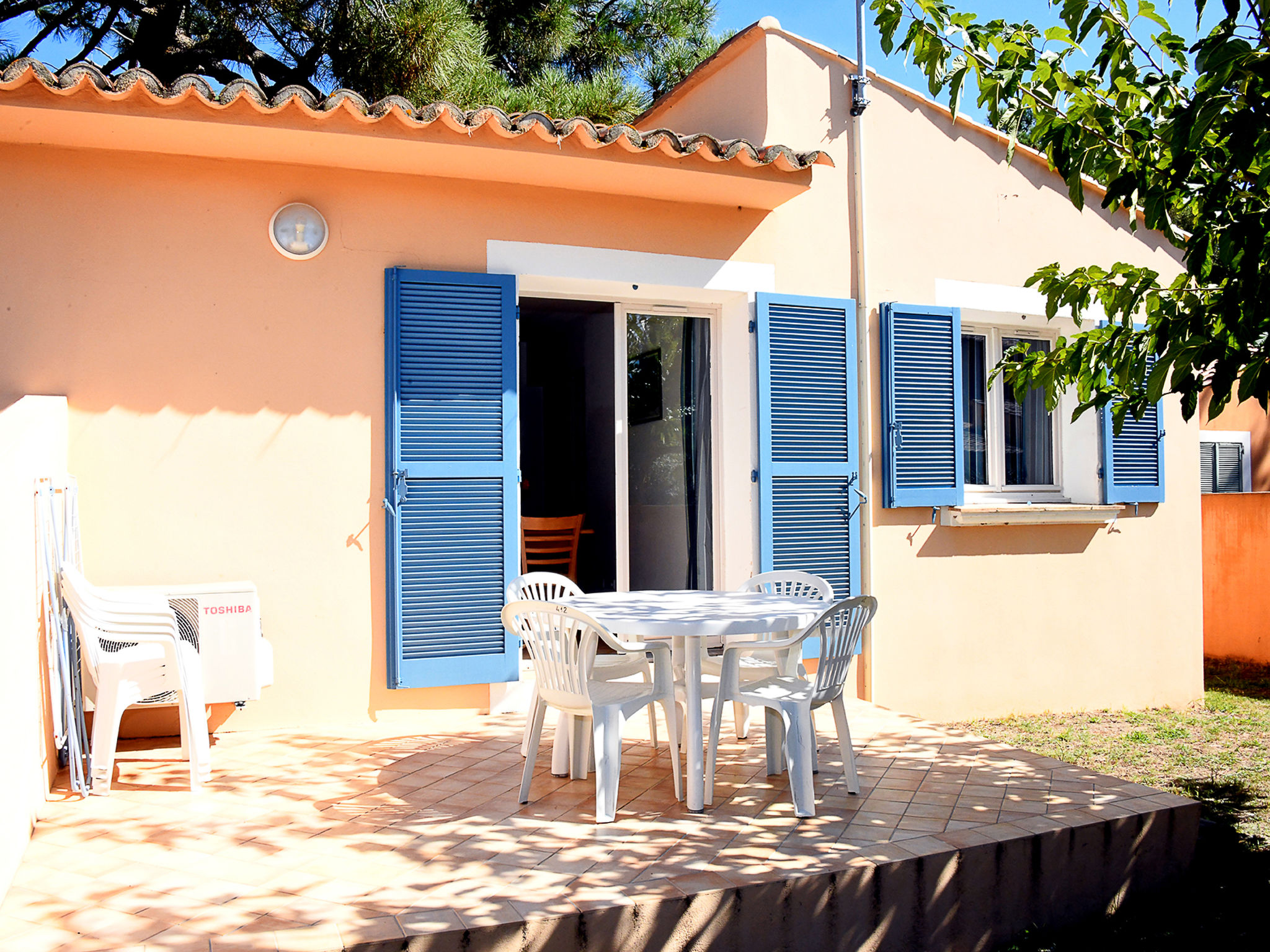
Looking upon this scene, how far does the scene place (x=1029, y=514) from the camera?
677 cm

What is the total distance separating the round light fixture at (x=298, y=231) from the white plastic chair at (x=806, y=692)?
9.86 feet

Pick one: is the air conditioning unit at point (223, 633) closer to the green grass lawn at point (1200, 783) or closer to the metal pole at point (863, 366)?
the green grass lawn at point (1200, 783)

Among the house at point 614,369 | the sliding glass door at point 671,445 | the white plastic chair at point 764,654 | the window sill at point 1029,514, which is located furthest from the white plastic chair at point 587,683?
the window sill at point 1029,514

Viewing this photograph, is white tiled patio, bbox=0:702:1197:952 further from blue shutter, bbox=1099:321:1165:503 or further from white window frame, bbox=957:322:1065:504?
blue shutter, bbox=1099:321:1165:503

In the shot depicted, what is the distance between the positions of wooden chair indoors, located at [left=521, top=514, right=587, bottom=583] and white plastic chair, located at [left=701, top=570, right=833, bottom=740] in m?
2.60

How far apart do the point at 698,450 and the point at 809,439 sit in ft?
2.30

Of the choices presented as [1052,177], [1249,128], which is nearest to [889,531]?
[1052,177]

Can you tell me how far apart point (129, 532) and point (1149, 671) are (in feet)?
22.0

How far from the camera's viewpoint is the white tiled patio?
2.83 meters

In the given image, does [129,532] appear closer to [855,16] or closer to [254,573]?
[254,573]

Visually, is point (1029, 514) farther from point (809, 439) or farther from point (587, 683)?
point (587, 683)

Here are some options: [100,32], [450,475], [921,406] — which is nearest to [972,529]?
[921,406]

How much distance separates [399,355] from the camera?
5297mm

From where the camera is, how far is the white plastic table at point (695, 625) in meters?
3.66
